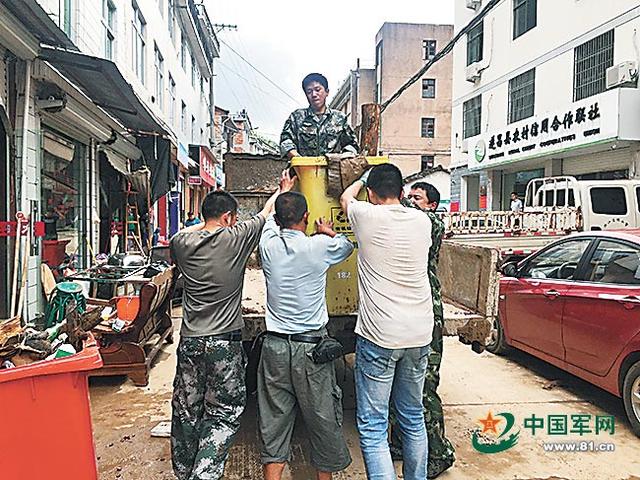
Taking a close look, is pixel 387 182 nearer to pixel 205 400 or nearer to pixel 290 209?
pixel 290 209

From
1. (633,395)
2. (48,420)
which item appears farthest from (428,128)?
(48,420)

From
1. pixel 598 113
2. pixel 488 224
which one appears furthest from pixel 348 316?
pixel 598 113

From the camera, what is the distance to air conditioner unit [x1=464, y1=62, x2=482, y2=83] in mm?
21339

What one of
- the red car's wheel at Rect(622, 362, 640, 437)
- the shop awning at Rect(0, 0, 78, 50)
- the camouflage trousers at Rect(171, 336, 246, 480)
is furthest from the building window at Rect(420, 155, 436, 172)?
the camouflage trousers at Rect(171, 336, 246, 480)

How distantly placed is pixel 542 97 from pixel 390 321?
16.2 metres

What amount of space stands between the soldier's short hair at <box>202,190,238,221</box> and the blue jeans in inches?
42.5

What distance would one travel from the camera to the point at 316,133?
474cm

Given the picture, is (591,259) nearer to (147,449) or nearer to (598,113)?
(147,449)

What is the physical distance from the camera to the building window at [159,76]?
52.1 ft

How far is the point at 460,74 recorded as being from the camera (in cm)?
2331

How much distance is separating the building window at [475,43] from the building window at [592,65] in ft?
21.2

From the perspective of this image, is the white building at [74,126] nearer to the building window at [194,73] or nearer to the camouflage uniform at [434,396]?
the camouflage uniform at [434,396]

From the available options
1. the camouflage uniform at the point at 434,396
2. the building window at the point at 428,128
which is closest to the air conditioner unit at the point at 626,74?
the camouflage uniform at the point at 434,396

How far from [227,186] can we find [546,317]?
3126 millimetres
